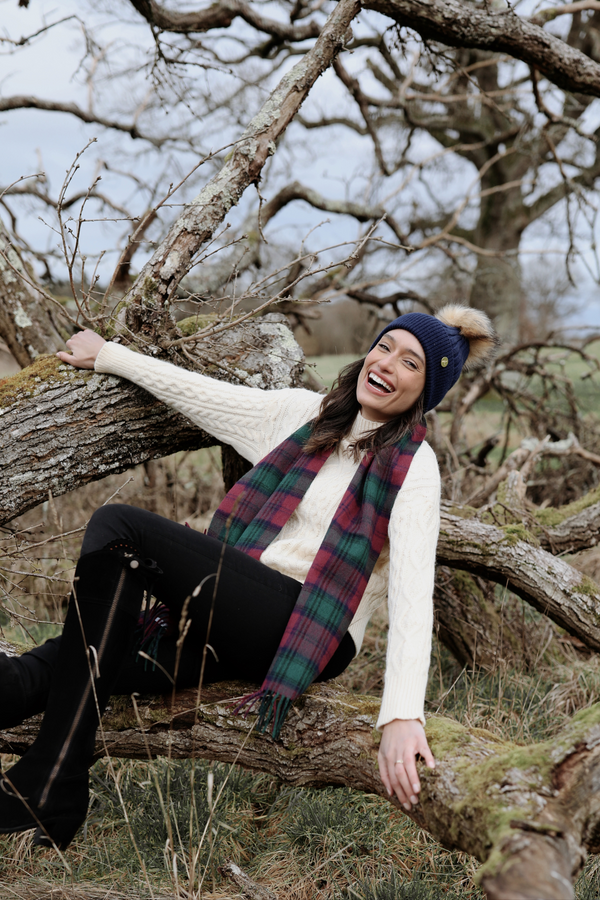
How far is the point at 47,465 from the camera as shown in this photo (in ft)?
8.09

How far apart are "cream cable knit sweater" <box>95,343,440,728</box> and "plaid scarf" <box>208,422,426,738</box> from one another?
0.18ft

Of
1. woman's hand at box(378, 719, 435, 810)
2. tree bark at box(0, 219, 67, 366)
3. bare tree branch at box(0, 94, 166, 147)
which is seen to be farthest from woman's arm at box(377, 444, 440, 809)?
bare tree branch at box(0, 94, 166, 147)

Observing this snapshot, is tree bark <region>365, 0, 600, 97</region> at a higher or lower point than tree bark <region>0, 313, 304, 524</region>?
higher

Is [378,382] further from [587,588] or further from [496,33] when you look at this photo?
[496,33]

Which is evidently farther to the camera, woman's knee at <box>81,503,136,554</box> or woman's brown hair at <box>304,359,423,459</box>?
woman's brown hair at <box>304,359,423,459</box>

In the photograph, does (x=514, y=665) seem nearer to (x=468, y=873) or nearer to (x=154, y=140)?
(x=468, y=873)

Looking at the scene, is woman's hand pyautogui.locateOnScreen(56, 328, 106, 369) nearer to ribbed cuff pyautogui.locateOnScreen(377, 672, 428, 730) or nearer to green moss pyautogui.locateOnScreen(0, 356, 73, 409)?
green moss pyautogui.locateOnScreen(0, 356, 73, 409)

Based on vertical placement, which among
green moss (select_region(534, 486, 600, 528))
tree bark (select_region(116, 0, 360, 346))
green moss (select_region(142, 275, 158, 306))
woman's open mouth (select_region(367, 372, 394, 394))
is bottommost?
green moss (select_region(534, 486, 600, 528))

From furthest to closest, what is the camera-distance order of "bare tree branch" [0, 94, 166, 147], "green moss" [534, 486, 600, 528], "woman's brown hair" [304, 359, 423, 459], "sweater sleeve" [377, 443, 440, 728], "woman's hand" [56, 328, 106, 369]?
1. "bare tree branch" [0, 94, 166, 147]
2. "green moss" [534, 486, 600, 528]
3. "woman's hand" [56, 328, 106, 369]
4. "woman's brown hair" [304, 359, 423, 459]
5. "sweater sleeve" [377, 443, 440, 728]

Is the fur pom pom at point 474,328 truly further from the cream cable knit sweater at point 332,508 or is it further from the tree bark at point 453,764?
the tree bark at point 453,764

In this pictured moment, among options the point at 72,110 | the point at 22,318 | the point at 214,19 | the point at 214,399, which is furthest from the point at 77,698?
the point at 72,110

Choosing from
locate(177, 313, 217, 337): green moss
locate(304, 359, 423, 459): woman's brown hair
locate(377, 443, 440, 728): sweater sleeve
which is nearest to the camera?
locate(377, 443, 440, 728): sweater sleeve

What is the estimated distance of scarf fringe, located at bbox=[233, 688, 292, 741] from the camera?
1893mm

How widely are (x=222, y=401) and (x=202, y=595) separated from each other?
85cm
